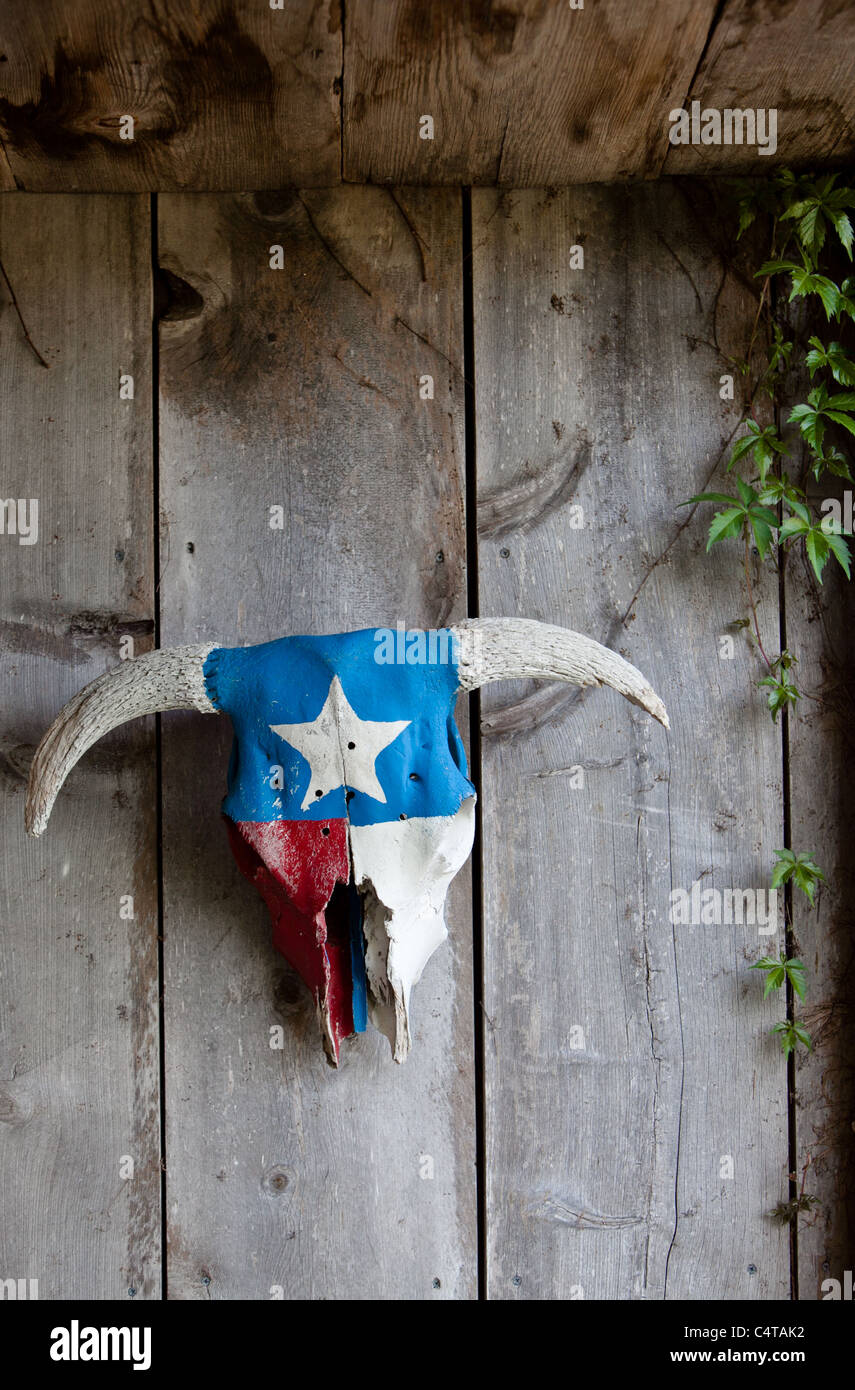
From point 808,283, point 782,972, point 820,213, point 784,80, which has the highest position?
point 784,80

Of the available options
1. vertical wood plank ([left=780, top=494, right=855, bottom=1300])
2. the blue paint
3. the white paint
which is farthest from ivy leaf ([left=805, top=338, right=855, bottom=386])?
the white paint

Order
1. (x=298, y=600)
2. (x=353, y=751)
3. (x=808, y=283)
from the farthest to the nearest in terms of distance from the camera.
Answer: (x=298, y=600), (x=808, y=283), (x=353, y=751)

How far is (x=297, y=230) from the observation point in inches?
64.5

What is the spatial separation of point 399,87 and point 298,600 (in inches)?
30.7

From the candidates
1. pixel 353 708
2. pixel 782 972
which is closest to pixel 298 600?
pixel 353 708

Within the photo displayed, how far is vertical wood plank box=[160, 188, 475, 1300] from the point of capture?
1598 mm

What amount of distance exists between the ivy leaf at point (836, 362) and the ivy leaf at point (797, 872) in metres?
0.78

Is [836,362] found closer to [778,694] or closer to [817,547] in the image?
[817,547]

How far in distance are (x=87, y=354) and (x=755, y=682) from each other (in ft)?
4.16

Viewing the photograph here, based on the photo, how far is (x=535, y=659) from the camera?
1381 mm

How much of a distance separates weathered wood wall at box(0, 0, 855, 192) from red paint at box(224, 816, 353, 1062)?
1061 millimetres

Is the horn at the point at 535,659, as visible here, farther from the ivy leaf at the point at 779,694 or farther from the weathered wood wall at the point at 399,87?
the weathered wood wall at the point at 399,87

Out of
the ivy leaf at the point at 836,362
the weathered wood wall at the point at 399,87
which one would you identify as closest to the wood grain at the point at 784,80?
the weathered wood wall at the point at 399,87
